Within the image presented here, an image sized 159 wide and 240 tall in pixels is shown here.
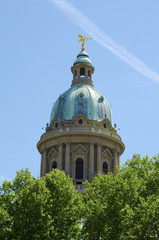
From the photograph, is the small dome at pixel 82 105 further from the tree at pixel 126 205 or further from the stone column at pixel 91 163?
the tree at pixel 126 205

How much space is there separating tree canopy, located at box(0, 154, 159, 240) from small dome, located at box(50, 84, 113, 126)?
1337 inches

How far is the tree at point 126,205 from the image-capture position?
34.4 m

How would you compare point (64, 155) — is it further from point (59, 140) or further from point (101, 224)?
point (101, 224)

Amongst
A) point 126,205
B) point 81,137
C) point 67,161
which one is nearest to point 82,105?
point 81,137

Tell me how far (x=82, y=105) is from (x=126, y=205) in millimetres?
40932

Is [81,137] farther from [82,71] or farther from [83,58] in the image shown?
[83,58]

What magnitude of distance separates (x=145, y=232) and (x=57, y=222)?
7733mm

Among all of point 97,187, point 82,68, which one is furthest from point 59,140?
point 97,187

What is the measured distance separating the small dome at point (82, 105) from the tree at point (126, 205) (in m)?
32.8

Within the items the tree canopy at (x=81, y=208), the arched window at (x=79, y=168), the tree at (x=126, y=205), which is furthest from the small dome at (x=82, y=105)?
the tree canopy at (x=81, y=208)

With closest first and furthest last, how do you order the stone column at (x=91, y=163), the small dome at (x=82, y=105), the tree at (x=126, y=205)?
the tree at (x=126, y=205) < the stone column at (x=91, y=163) < the small dome at (x=82, y=105)

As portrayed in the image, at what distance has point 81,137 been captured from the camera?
2795 inches

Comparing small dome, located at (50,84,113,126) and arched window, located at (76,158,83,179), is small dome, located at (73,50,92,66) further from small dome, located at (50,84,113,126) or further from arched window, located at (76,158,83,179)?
arched window, located at (76,158,83,179)

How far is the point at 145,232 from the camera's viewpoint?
3412 cm
